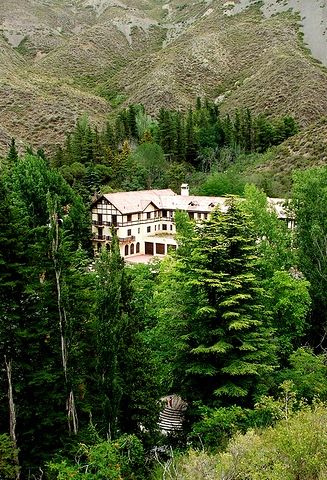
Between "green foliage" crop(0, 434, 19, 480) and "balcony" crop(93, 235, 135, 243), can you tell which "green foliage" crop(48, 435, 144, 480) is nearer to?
"green foliage" crop(0, 434, 19, 480)

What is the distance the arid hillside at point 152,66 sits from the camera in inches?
3629

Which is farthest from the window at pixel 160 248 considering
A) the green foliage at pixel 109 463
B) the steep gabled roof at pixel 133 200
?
the green foliage at pixel 109 463

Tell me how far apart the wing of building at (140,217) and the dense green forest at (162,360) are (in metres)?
19.6

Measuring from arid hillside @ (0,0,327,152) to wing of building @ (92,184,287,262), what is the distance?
32726 mm

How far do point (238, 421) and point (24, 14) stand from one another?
175566mm

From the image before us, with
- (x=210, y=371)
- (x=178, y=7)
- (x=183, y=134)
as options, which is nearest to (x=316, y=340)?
(x=210, y=371)

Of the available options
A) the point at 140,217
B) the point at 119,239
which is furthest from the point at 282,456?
the point at 140,217

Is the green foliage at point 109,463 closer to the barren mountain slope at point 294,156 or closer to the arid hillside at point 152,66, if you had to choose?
the barren mountain slope at point 294,156

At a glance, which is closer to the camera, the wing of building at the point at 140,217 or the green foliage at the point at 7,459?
the green foliage at the point at 7,459

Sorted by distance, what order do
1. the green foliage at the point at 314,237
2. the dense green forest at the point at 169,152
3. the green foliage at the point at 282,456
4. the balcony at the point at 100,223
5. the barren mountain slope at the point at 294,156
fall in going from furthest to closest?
the barren mountain slope at the point at 294,156 → the dense green forest at the point at 169,152 → the balcony at the point at 100,223 → the green foliage at the point at 314,237 → the green foliage at the point at 282,456

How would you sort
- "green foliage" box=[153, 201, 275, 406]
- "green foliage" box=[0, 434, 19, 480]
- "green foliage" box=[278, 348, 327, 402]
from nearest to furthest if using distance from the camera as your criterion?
"green foliage" box=[0, 434, 19, 480] < "green foliage" box=[153, 201, 275, 406] < "green foliage" box=[278, 348, 327, 402]

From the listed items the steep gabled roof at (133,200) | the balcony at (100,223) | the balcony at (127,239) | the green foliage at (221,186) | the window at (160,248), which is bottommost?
the window at (160,248)

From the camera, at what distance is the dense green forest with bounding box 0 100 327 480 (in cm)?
1628

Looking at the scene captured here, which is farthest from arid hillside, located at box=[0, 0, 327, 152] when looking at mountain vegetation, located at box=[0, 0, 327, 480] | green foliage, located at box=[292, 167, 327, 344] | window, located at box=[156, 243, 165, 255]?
green foliage, located at box=[292, 167, 327, 344]
